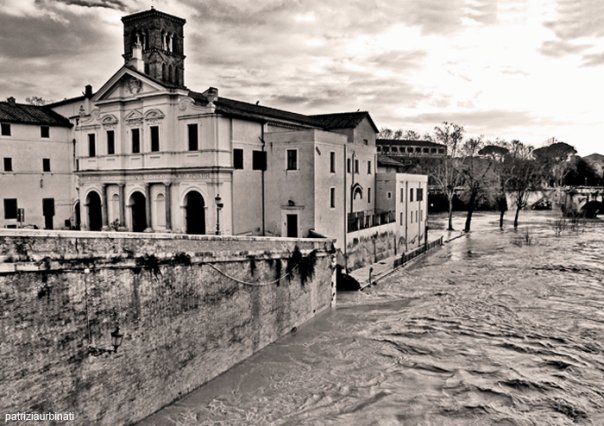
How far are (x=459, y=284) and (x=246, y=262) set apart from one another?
589 inches

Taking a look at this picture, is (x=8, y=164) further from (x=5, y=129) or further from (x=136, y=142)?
(x=136, y=142)

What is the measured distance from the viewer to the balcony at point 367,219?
27.7 metres

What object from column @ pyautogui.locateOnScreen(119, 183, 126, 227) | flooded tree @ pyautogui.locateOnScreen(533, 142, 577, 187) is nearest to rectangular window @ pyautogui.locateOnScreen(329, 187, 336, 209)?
column @ pyautogui.locateOnScreen(119, 183, 126, 227)

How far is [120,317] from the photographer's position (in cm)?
1034

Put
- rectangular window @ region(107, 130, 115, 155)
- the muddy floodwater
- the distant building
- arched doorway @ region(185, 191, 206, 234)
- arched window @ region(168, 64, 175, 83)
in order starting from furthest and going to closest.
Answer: arched window @ region(168, 64, 175, 83), the distant building, rectangular window @ region(107, 130, 115, 155), arched doorway @ region(185, 191, 206, 234), the muddy floodwater

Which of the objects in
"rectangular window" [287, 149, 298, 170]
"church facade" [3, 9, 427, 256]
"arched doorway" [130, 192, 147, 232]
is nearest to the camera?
"church facade" [3, 9, 427, 256]

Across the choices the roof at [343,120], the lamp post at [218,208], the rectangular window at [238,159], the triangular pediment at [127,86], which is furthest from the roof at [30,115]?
the roof at [343,120]

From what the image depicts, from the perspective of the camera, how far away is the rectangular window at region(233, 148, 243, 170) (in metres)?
24.4

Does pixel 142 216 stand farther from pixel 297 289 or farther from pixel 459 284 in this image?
pixel 459 284

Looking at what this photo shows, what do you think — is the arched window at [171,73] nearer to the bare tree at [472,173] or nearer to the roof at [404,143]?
the bare tree at [472,173]

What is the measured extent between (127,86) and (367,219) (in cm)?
1504

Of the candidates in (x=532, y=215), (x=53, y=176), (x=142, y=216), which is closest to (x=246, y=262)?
(x=142, y=216)

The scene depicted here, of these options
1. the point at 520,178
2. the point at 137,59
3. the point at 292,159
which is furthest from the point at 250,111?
the point at 520,178

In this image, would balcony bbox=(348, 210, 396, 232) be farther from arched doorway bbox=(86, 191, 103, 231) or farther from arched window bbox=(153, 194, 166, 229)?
arched doorway bbox=(86, 191, 103, 231)
